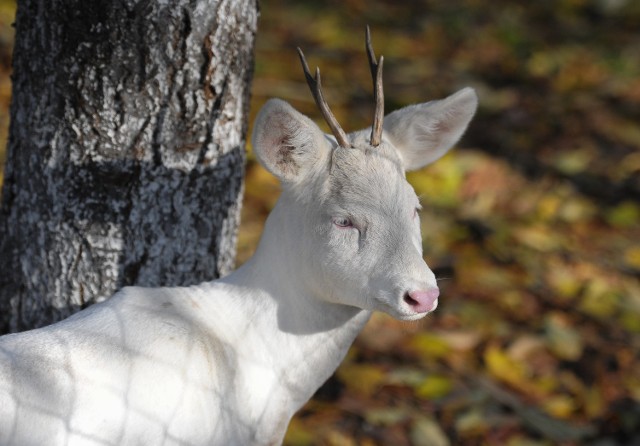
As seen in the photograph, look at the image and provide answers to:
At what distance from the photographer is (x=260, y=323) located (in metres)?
2.84

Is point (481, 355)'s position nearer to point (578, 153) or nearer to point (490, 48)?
point (578, 153)

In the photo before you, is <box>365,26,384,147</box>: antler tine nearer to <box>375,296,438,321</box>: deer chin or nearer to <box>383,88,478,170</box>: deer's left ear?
<box>383,88,478,170</box>: deer's left ear

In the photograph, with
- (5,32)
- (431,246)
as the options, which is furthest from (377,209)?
(5,32)

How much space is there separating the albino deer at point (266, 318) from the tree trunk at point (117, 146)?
460 mm

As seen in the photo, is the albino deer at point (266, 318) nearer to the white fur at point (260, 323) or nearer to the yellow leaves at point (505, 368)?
the white fur at point (260, 323)

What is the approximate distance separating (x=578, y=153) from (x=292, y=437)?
3632 mm

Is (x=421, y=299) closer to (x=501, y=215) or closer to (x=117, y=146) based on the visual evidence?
(x=117, y=146)

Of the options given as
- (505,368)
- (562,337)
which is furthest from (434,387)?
(562,337)

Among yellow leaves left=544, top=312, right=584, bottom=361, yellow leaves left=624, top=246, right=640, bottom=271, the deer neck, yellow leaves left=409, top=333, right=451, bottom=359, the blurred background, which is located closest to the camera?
the deer neck

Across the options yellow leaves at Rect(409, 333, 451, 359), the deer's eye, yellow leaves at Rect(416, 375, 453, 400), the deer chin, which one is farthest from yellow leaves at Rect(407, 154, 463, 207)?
the deer chin

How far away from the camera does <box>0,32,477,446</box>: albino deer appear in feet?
8.19

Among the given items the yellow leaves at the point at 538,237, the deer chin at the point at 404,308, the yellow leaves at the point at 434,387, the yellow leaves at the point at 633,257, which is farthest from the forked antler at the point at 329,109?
the yellow leaves at the point at 633,257

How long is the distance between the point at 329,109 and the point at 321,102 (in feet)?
0.26

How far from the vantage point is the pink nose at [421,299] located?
8.29 feet
